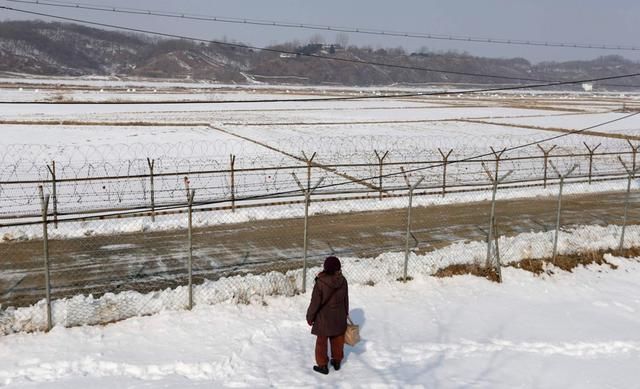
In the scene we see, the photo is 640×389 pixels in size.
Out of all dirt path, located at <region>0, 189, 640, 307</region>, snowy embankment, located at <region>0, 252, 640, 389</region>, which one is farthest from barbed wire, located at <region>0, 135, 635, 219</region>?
snowy embankment, located at <region>0, 252, 640, 389</region>

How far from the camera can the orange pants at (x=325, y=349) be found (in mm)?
7777

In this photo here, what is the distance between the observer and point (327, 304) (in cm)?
771

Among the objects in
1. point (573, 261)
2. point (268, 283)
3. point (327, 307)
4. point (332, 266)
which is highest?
point (332, 266)

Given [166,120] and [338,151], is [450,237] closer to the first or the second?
[338,151]

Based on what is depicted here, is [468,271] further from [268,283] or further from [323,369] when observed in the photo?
[323,369]

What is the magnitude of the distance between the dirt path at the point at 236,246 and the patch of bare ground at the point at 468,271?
5.84ft

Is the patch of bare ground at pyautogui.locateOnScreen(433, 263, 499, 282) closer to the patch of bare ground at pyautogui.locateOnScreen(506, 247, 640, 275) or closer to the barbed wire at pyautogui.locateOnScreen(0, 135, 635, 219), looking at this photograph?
the patch of bare ground at pyautogui.locateOnScreen(506, 247, 640, 275)

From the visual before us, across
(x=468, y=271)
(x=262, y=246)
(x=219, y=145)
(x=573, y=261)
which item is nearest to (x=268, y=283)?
(x=262, y=246)

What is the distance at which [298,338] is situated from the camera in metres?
9.02

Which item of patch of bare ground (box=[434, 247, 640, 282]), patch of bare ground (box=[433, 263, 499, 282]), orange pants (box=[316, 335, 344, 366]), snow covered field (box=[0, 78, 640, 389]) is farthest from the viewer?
patch of bare ground (box=[434, 247, 640, 282])

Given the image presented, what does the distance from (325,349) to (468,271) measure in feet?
17.3

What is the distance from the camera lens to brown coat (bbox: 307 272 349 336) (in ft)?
25.1

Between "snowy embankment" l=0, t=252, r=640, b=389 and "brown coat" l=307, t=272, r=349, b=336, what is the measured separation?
0.65m

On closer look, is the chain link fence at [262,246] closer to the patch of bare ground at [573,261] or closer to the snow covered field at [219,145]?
the patch of bare ground at [573,261]
